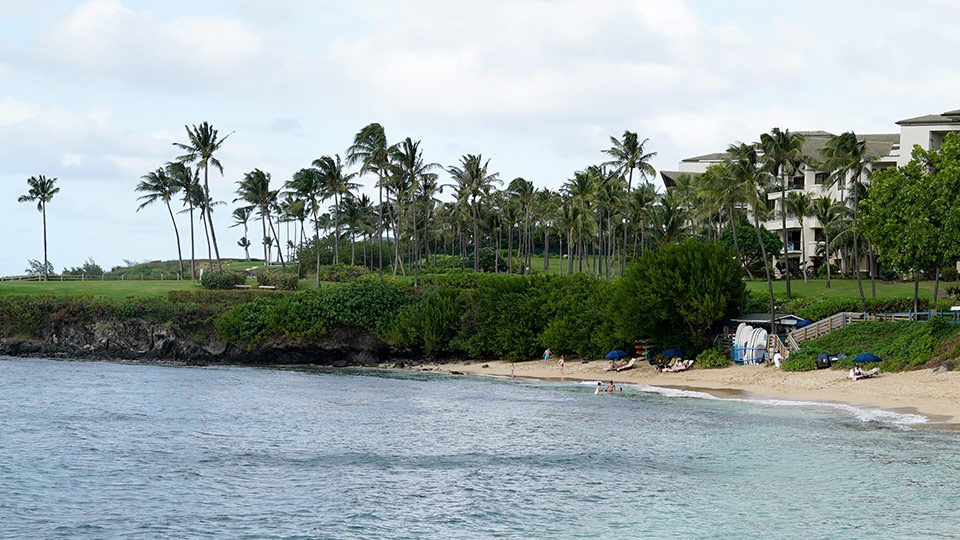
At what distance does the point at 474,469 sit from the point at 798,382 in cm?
2835

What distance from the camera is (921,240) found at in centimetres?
5278

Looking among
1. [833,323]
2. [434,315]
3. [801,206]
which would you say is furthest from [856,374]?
[801,206]

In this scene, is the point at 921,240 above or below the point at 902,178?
below

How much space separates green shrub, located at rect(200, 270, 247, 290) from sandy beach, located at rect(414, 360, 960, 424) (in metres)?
34.3

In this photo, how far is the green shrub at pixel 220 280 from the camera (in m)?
97.4

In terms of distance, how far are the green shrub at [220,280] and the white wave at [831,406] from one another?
5222cm

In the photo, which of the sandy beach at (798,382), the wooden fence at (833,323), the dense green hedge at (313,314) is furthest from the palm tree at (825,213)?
the dense green hedge at (313,314)

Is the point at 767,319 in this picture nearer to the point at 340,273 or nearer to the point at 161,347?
the point at 161,347

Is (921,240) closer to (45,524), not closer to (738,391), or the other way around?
(738,391)

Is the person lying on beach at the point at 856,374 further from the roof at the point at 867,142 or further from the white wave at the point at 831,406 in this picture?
the roof at the point at 867,142

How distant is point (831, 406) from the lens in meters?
46.1

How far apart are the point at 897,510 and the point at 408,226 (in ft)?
330

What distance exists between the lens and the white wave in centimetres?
4034

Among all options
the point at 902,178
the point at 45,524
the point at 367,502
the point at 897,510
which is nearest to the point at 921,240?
the point at 902,178
